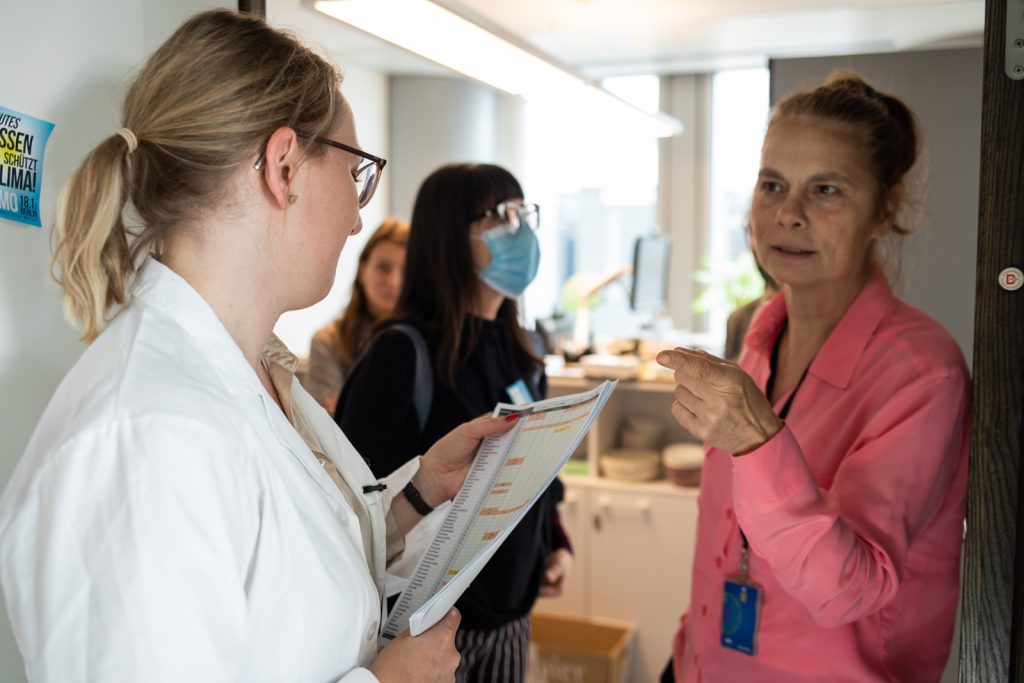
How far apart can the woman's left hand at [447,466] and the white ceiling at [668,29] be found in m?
3.06

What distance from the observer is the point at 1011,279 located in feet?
3.92

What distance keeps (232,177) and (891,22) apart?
5.00 m

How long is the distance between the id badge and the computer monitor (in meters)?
2.46

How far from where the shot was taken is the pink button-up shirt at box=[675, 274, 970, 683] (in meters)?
1.29

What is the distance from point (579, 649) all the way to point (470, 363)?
2050 mm

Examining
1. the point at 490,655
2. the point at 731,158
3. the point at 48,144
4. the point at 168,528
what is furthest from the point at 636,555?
the point at 731,158

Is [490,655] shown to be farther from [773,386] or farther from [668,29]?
[668,29]

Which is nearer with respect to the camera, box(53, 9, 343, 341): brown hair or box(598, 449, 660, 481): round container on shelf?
box(53, 9, 343, 341): brown hair

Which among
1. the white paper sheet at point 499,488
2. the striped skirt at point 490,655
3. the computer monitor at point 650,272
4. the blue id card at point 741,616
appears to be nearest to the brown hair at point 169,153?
the white paper sheet at point 499,488

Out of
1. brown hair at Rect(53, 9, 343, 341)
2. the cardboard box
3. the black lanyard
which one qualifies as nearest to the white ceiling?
the cardboard box

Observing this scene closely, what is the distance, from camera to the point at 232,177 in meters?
1.07

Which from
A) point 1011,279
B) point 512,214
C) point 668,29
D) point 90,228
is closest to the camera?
point 90,228

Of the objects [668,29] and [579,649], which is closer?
[579,649]

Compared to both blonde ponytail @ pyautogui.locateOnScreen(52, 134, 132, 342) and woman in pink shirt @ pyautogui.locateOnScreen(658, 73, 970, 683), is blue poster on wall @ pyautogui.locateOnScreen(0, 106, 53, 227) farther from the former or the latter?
woman in pink shirt @ pyautogui.locateOnScreen(658, 73, 970, 683)
